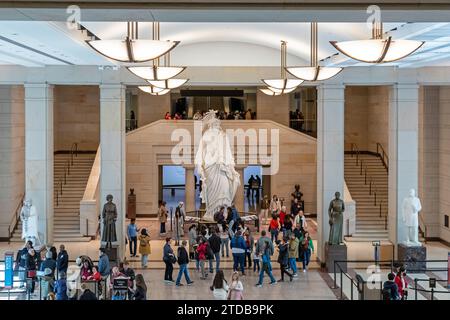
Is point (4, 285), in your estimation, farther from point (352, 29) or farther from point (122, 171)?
point (352, 29)

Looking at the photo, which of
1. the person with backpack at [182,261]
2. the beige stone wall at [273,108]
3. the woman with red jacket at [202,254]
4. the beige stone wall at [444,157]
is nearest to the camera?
the person with backpack at [182,261]

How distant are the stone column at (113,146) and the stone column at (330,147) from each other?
5.82 metres

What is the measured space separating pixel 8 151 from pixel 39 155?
15.5 ft

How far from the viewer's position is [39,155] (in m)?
21.6

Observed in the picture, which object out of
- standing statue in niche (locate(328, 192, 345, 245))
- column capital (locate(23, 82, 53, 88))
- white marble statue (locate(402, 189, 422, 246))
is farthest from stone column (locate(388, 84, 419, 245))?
column capital (locate(23, 82, 53, 88))

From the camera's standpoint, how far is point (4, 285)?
17.2m

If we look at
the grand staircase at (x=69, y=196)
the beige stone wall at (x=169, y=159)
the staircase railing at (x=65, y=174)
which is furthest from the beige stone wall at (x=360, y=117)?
the staircase railing at (x=65, y=174)

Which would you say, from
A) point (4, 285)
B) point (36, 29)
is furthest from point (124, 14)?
point (4, 285)

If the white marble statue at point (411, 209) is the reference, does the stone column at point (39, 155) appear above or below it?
above

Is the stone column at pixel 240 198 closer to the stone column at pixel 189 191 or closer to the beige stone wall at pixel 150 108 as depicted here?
the stone column at pixel 189 191

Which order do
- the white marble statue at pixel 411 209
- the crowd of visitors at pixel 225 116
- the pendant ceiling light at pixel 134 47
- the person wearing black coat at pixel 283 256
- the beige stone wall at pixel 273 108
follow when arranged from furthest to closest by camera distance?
the beige stone wall at pixel 273 108, the crowd of visitors at pixel 225 116, the white marble statue at pixel 411 209, the person wearing black coat at pixel 283 256, the pendant ceiling light at pixel 134 47

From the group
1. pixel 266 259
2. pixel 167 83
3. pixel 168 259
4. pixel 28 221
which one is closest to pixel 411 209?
pixel 266 259

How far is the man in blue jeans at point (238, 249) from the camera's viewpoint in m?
18.8
